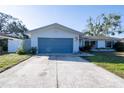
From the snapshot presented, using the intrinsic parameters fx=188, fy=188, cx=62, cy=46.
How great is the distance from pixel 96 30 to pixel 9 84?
48.8 metres

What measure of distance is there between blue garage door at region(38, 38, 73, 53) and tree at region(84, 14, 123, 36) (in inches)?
1170

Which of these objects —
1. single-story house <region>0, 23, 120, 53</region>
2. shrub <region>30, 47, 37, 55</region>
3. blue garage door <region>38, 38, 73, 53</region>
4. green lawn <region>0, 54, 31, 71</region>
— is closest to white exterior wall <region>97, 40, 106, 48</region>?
single-story house <region>0, 23, 120, 53</region>

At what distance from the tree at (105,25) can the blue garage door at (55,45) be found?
2971 cm

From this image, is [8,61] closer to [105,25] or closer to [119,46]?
[119,46]

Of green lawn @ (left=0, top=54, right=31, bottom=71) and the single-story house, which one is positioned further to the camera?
the single-story house

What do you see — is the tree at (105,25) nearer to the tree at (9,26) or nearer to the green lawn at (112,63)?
the tree at (9,26)

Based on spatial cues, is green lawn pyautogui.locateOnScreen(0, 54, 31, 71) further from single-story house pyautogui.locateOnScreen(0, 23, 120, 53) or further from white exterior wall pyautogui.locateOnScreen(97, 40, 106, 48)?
white exterior wall pyautogui.locateOnScreen(97, 40, 106, 48)

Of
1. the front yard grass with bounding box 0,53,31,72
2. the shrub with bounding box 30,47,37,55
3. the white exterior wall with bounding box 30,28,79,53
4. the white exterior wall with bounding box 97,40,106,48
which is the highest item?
the white exterior wall with bounding box 30,28,79,53

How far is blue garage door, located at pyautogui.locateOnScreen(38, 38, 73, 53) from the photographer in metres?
23.4

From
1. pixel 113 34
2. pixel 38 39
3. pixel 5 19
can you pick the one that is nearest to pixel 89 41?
pixel 38 39

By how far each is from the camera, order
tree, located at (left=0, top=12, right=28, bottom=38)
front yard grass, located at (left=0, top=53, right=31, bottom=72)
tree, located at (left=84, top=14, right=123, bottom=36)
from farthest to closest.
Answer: tree, located at (left=84, top=14, right=123, bottom=36) < tree, located at (left=0, top=12, right=28, bottom=38) < front yard grass, located at (left=0, top=53, right=31, bottom=72)

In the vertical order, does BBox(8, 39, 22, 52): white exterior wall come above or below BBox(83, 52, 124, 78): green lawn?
above

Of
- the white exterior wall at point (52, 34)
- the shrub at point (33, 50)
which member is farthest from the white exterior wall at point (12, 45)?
the shrub at point (33, 50)

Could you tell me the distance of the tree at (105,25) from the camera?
50.2m
